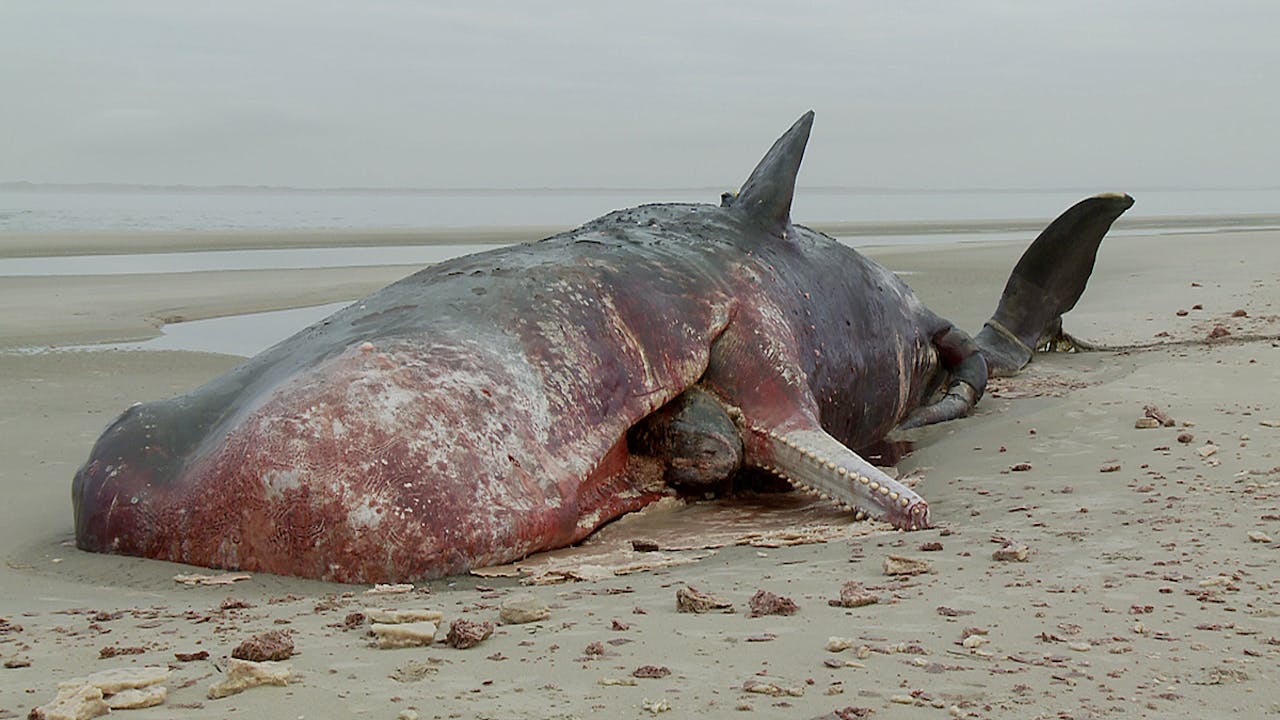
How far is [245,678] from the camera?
3.13 m

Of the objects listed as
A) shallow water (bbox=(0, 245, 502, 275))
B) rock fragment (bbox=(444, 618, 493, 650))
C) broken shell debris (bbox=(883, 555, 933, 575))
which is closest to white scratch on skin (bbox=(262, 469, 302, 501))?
rock fragment (bbox=(444, 618, 493, 650))

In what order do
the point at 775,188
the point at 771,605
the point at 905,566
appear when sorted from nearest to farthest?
the point at 771,605
the point at 905,566
the point at 775,188

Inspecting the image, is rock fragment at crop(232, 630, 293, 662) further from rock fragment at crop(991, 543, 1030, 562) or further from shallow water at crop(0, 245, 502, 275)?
shallow water at crop(0, 245, 502, 275)

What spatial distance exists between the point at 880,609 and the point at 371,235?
3303 centimetres

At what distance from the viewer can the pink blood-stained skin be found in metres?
4.72

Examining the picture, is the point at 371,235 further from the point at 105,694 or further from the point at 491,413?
the point at 105,694

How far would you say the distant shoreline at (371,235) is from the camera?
29172mm

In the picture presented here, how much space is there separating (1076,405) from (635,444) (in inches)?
123

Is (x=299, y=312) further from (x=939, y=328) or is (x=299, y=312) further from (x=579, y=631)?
(x=579, y=631)

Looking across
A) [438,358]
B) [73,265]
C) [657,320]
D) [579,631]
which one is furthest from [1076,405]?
[73,265]

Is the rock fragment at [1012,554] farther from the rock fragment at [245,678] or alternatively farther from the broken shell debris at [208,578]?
the broken shell debris at [208,578]

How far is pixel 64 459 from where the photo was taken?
688 cm

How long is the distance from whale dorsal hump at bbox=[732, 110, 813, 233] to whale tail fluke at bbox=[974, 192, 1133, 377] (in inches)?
112

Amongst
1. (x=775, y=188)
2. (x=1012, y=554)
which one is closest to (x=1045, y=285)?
(x=775, y=188)
